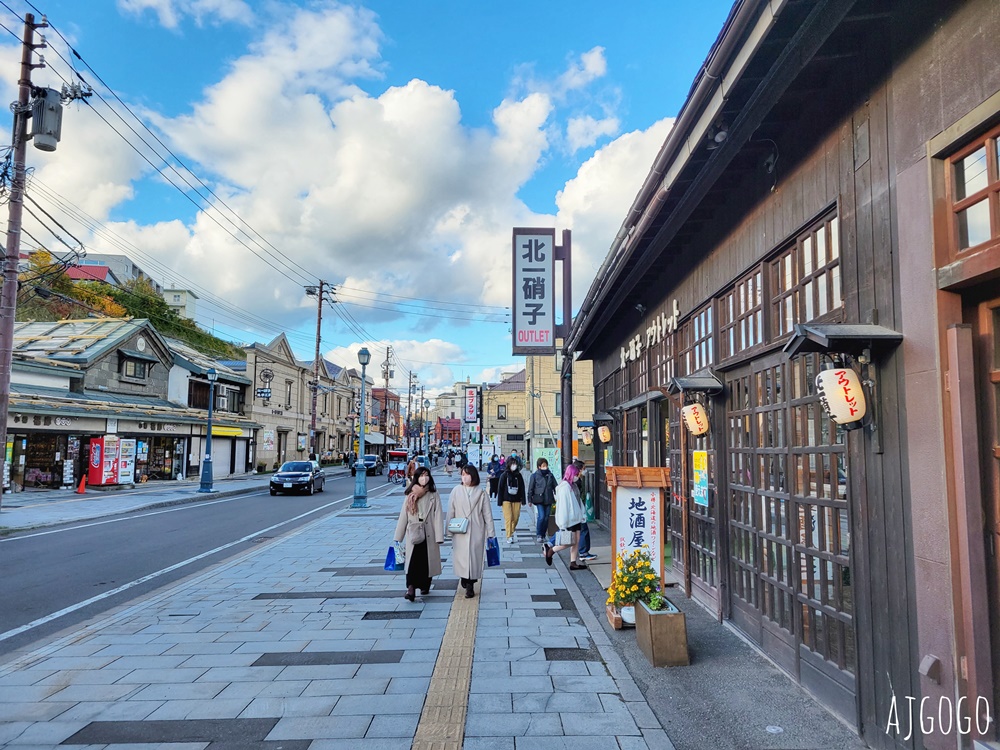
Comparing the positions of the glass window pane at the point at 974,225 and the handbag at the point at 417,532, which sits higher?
the glass window pane at the point at 974,225

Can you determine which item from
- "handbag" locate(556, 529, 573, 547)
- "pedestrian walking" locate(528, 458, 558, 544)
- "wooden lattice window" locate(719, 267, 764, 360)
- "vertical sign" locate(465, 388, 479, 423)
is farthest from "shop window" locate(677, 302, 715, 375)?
"vertical sign" locate(465, 388, 479, 423)

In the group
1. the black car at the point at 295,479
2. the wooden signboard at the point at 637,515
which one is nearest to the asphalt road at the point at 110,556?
the black car at the point at 295,479

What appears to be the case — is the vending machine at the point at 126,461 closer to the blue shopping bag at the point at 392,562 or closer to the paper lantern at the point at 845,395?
the blue shopping bag at the point at 392,562

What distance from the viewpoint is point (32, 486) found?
84.4 feet

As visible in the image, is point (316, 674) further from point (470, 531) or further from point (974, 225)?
point (974, 225)

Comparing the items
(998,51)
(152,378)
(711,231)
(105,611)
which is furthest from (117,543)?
(152,378)

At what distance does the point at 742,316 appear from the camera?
643 cm

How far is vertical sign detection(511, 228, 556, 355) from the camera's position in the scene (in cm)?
1376

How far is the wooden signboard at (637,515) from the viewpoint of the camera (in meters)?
7.35

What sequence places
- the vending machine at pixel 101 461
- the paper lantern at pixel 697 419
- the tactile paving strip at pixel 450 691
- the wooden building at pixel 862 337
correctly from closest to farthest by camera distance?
the wooden building at pixel 862 337
the tactile paving strip at pixel 450 691
the paper lantern at pixel 697 419
the vending machine at pixel 101 461

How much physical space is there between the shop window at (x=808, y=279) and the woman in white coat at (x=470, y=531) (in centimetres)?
415

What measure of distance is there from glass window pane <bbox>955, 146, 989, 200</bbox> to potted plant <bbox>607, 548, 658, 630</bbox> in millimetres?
4080

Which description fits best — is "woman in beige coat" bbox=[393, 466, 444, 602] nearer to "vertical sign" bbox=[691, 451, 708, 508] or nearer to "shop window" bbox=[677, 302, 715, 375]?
"vertical sign" bbox=[691, 451, 708, 508]

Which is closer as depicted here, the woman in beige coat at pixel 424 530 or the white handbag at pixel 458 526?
the white handbag at pixel 458 526
